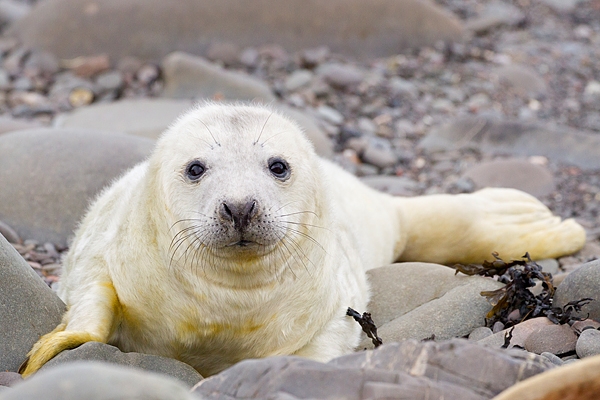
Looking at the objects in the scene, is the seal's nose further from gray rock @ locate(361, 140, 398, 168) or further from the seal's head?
gray rock @ locate(361, 140, 398, 168)

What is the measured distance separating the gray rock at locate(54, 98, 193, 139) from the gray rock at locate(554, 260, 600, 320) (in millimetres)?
4153

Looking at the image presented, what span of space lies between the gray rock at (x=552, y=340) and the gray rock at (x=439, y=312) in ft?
1.50

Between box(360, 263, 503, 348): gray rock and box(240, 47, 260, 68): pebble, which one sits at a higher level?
box(360, 263, 503, 348): gray rock

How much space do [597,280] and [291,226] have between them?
155 centimetres

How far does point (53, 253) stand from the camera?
584cm

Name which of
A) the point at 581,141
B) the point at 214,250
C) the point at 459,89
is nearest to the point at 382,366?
the point at 214,250

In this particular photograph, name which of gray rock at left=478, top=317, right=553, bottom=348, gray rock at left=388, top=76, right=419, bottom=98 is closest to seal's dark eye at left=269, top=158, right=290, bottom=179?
gray rock at left=478, top=317, right=553, bottom=348

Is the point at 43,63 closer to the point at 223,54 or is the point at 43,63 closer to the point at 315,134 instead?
the point at 223,54

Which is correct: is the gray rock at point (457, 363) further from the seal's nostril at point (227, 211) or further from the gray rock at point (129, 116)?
the gray rock at point (129, 116)

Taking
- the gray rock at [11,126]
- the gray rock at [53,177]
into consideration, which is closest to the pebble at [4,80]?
the gray rock at [11,126]

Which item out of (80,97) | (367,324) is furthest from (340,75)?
(367,324)

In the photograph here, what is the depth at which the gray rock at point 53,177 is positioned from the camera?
6.00 m

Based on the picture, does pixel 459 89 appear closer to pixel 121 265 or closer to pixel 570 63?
pixel 570 63

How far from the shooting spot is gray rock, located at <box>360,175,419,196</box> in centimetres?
764
